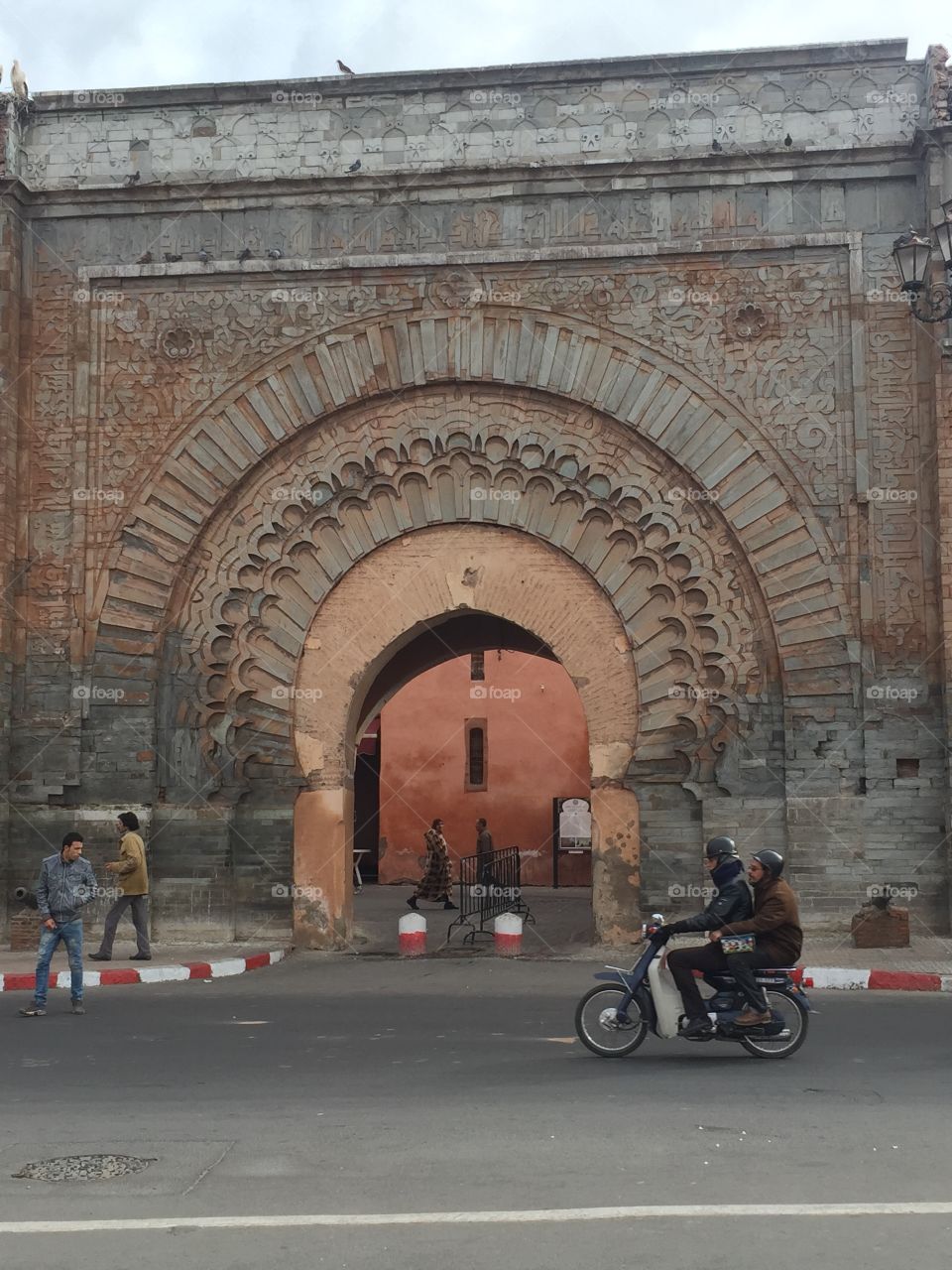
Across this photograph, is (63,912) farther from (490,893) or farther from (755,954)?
(490,893)

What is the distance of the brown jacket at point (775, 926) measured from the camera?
7332 millimetres

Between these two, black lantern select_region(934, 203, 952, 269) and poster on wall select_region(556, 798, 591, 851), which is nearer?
black lantern select_region(934, 203, 952, 269)

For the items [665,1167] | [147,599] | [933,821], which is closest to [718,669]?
[933,821]

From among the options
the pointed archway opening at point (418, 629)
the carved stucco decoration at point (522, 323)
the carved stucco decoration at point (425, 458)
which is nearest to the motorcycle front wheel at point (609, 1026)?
the pointed archway opening at point (418, 629)

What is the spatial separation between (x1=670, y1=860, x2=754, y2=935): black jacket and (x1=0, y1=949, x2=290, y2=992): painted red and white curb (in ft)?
16.7

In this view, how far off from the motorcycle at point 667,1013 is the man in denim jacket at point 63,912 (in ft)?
11.7

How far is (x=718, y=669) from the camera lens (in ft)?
40.7

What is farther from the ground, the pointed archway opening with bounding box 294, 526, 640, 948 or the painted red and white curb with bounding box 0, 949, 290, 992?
the pointed archway opening with bounding box 294, 526, 640, 948

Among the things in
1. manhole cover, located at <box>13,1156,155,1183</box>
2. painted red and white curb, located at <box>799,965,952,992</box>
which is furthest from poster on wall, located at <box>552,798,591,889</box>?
manhole cover, located at <box>13,1156,155,1183</box>

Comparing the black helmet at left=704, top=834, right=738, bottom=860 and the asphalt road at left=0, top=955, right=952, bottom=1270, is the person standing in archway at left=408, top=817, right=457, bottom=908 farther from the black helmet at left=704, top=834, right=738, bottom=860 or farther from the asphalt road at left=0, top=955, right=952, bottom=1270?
the black helmet at left=704, top=834, right=738, bottom=860

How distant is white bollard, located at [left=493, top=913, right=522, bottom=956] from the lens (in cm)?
1248

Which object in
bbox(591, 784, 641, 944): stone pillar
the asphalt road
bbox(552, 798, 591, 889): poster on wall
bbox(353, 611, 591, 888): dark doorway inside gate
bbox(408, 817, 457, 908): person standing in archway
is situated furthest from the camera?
bbox(353, 611, 591, 888): dark doorway inside gate

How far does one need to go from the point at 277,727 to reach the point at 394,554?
1859mm

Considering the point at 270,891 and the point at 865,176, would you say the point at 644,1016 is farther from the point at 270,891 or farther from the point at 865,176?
the point at 865,176
